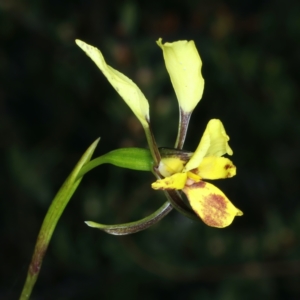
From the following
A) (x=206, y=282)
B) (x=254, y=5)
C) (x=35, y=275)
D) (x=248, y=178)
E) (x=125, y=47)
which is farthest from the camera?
(x=254, y=5)

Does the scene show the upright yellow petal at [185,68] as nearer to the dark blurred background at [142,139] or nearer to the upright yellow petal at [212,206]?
the upright yellow petal at [212,206]

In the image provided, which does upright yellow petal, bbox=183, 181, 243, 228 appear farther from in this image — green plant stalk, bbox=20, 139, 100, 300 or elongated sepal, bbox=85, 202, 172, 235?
green plant stalk, bbox=20, 139, 100, 300

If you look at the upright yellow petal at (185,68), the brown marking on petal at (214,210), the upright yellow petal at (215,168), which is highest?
A: the upright yellow petal at (185,68)

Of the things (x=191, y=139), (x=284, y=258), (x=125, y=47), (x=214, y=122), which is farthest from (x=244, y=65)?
(x=214, y=122)

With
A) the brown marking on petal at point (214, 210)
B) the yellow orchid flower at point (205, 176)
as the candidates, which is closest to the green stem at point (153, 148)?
the yellow orchid flower at point (205, 176)

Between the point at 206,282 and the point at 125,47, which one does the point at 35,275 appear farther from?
the point at 206,282

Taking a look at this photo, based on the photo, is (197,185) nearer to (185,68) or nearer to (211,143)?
(211,143)
